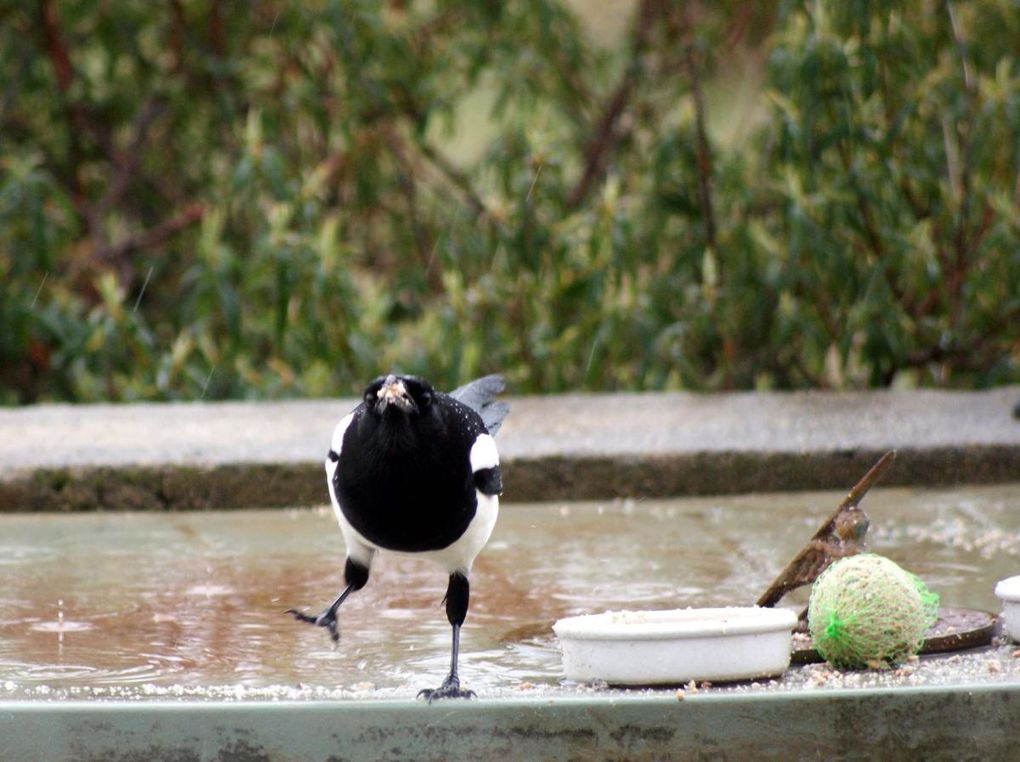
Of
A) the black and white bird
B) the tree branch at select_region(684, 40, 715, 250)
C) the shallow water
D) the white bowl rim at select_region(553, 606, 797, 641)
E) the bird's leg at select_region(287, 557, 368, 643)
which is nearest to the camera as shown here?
the white bowl rim at select_region(553, 606, 797, 641)

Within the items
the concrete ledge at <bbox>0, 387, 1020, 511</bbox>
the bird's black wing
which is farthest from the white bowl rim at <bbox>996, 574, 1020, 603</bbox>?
the concrete ledge at <bbox>0, 387, 1020, 511</bbox>

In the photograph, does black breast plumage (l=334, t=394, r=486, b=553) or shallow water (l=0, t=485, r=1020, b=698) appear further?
shallow water (l=0, t=485, r=1020, b=698)

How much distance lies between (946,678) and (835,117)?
369cm

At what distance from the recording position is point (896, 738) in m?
2.52

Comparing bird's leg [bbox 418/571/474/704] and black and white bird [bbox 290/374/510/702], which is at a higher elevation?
black and white bird [bbox 290/374/510/702]

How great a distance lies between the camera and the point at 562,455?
5004 millimetres

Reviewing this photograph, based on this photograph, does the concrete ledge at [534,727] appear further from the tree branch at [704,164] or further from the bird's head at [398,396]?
the tree branch at [704,164]

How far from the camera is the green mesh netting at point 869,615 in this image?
270 centimetres

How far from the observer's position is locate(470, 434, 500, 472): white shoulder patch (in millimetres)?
2830

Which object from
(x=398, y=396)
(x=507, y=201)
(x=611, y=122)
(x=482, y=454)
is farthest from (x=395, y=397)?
(x=611, y=122)

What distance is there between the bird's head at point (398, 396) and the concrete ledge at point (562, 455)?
7.41 ft

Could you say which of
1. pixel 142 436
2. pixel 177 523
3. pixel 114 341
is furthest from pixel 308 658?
pixel 114 341

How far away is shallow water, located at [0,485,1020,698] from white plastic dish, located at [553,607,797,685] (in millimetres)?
176

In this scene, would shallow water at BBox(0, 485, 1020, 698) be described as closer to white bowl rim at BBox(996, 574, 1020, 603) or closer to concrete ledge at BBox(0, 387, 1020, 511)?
concrete ledge at BBox(0, 387, 1020, 511)
